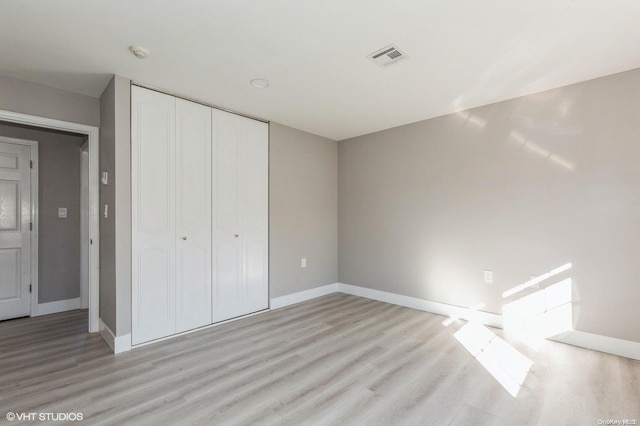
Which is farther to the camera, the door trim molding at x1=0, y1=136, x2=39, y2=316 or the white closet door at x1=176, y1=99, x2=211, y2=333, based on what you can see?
the door trim molding at x1=0, y1=136, x2=39, y2=316

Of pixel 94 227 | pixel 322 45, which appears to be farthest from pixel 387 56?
pixel 94 227

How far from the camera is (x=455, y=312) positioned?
3535 millimetres

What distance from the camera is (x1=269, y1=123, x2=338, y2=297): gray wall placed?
3949 millimetres

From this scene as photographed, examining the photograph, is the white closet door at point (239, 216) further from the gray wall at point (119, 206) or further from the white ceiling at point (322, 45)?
the gray wall at point (119, 206)

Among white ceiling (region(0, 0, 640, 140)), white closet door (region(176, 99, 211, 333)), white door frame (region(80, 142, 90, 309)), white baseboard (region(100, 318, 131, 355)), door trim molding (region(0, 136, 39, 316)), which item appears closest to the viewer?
white ceiling (region(0, 0, 640, 140))

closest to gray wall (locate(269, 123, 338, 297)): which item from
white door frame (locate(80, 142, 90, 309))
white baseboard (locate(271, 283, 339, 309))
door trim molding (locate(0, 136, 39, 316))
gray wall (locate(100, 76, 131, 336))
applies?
white baseboard (locate(271, 283, 339, 309))

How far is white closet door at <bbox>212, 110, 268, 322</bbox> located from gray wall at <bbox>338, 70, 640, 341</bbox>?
1.52 m

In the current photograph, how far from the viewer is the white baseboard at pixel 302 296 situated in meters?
3.92

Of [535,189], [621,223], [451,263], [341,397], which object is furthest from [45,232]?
[621,223]

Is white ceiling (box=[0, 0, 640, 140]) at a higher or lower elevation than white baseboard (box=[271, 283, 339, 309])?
higher

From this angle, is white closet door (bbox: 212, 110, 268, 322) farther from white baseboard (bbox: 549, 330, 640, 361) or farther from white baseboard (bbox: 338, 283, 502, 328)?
white baseboard (bbox: 549, 330, 640, 361)

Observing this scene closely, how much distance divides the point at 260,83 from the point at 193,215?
1472 mm

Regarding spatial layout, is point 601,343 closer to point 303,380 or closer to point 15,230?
point 303,380

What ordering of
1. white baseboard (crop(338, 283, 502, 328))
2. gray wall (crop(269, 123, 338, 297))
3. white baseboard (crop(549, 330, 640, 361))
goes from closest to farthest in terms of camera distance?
white baseboard (crop(549, 330, 640, 361))
white baseboard (crop(338, 283, 502, 328))
gray wall (crop(269, 123, 338, 297))
